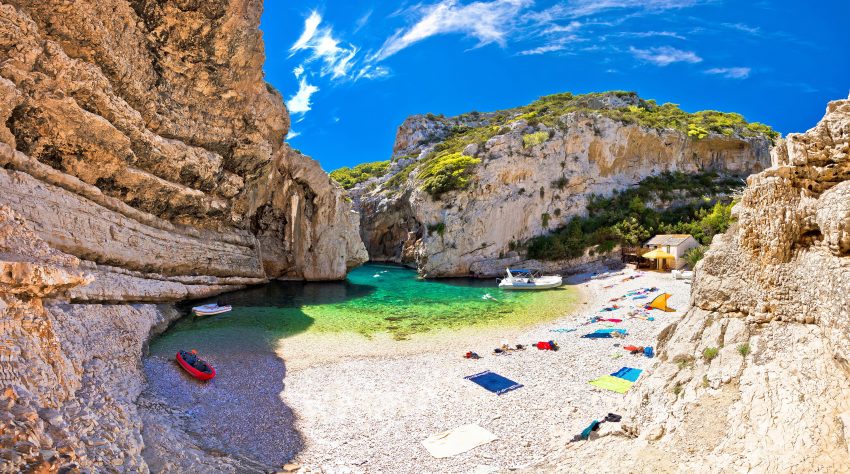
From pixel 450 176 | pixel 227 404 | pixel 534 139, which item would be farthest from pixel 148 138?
pixel 534 139

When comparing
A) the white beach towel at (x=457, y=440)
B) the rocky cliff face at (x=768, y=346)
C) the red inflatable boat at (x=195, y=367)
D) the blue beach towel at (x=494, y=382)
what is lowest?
the white beach towel at (x=457, y=440)

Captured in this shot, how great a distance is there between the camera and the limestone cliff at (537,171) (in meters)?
44.1

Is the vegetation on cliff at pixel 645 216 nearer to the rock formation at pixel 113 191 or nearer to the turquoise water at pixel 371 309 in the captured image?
the turquoise water at pixel 371 309

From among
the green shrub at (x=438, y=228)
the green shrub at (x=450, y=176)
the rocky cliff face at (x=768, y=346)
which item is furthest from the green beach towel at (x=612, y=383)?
the green shrub at (x=450, y=176)

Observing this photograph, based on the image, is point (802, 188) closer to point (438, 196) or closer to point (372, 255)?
point (438, 196)

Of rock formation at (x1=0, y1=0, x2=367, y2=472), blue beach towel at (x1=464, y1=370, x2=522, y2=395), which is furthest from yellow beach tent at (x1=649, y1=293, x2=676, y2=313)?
rock formation at (x1=0, y1=0, x2=367, y2=472)

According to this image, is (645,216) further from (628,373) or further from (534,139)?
(628,373)

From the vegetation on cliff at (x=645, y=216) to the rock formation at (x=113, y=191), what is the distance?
89.6ft

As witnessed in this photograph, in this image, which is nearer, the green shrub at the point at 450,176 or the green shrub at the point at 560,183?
the green shrub at the point at 450,176

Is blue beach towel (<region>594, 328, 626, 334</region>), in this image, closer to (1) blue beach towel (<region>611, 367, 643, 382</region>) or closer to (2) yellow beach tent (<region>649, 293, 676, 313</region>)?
(1) blue beach towel (<region>611, 367, 643, 382</region>)

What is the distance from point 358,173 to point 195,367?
2667 inches

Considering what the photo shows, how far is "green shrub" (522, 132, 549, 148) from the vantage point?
150ft

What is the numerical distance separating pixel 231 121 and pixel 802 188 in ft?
105

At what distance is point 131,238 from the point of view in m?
23.4
